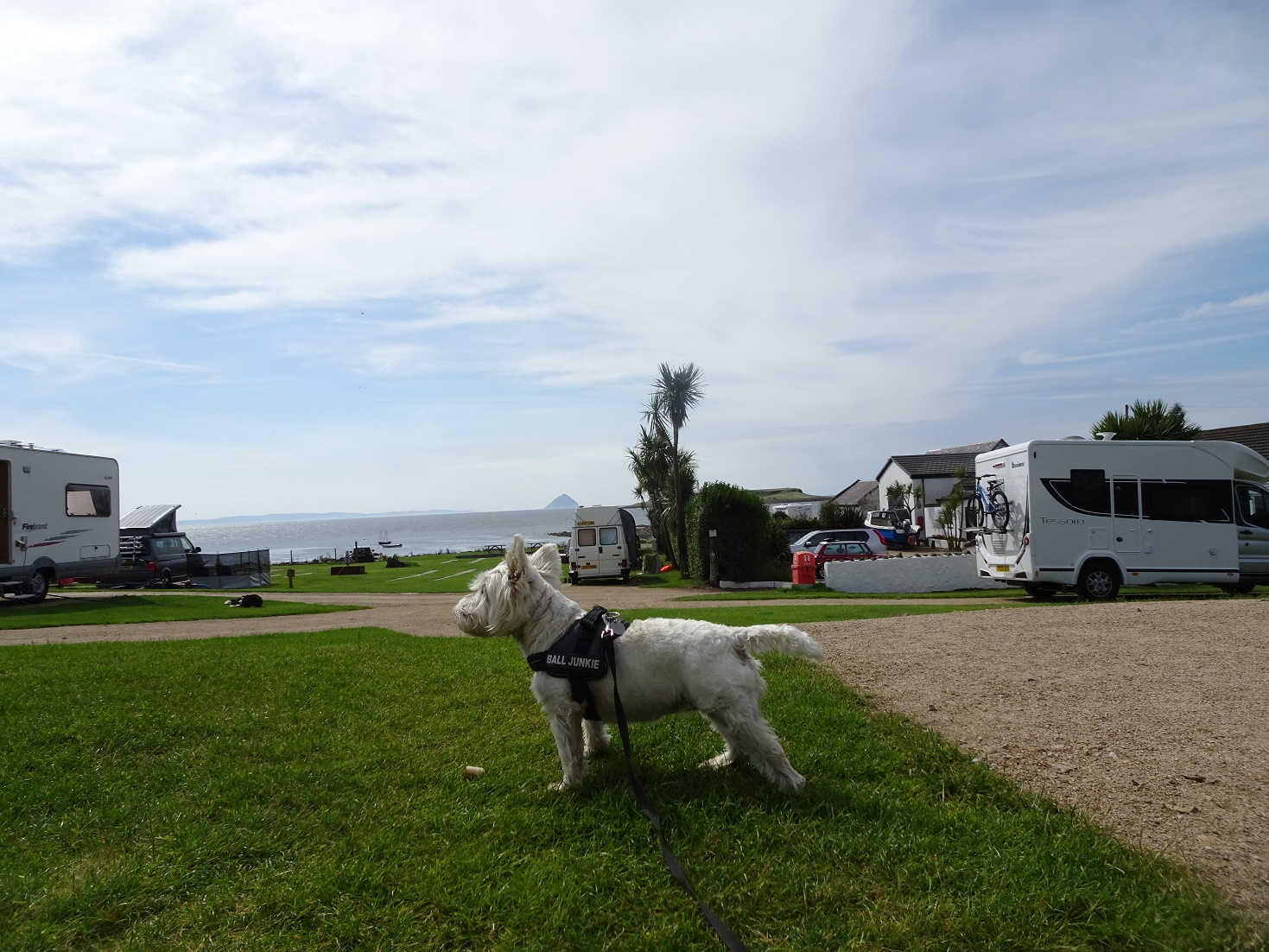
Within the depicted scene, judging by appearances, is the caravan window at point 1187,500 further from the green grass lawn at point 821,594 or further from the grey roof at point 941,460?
the grey roof at point 941,460

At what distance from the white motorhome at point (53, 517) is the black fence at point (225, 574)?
24.3 ft

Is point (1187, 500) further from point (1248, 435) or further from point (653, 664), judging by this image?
point (1248, 435)

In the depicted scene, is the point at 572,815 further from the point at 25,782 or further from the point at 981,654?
the point at 981,654

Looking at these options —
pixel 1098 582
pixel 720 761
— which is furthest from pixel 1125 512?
pixel 720 761

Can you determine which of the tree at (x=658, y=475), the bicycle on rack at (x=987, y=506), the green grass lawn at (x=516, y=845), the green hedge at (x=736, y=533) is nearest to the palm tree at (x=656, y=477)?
the tree at (x=658, y=475)

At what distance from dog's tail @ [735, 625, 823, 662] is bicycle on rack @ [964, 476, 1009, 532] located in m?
14.5

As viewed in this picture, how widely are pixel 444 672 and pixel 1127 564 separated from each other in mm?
15227

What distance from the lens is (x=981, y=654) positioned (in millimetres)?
8594

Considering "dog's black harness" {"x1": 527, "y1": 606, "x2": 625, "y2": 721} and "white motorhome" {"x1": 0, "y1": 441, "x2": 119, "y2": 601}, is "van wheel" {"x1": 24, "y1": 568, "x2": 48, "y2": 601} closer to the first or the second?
"white motorhome" {"x1": 0, "y1": 441, "x2": 119, "y2": 601}

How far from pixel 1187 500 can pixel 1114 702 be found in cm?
1311

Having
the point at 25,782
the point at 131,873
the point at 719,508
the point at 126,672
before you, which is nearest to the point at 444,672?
the point at 126,672

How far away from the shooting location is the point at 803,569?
24828 mm

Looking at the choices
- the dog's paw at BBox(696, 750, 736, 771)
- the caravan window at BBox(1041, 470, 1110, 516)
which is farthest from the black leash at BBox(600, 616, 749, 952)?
the caravan window at BBox(1041, 470, 1110, 516)

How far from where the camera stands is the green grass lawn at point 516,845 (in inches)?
125
